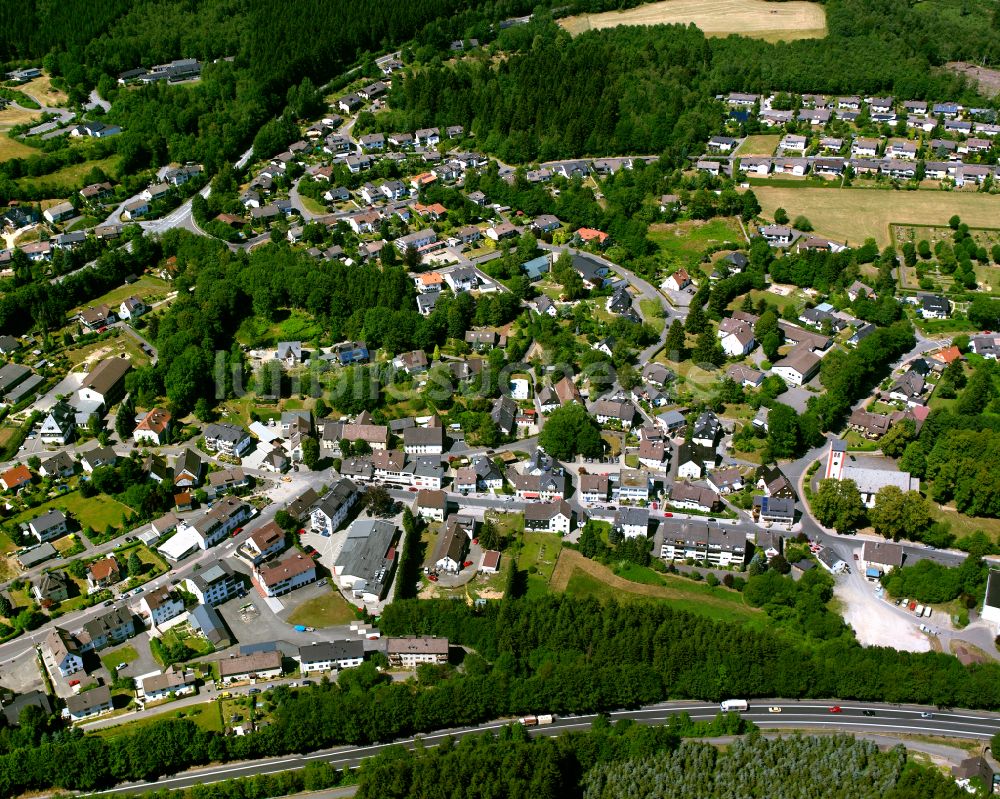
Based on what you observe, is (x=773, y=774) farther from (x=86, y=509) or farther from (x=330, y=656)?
(x=86, y=509)

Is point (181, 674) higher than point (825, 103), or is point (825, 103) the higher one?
point (825, 103)

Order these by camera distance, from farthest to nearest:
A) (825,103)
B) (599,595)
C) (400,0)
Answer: (400,0)
(825,103)
(599,595)

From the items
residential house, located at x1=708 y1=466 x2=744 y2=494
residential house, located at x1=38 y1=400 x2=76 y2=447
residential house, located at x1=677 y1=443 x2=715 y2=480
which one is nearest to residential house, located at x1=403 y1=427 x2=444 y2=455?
residential house, located at x1=677 y1=443 x2=715 y2=480

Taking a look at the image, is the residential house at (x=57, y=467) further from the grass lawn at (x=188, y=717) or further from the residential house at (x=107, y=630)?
the grass lawn at (x=188, y=717)

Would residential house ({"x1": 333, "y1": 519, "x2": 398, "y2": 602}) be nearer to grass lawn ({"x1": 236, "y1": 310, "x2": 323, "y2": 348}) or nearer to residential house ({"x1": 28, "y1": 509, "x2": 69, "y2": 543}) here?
residential house ({"x1": 28, "y1": 509, "x2": 69, "y2": 543})

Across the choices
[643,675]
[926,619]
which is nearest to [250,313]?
[643,675]

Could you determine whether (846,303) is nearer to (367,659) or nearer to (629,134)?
(629,134)

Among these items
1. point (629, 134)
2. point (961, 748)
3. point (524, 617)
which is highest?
point (629, 134)
